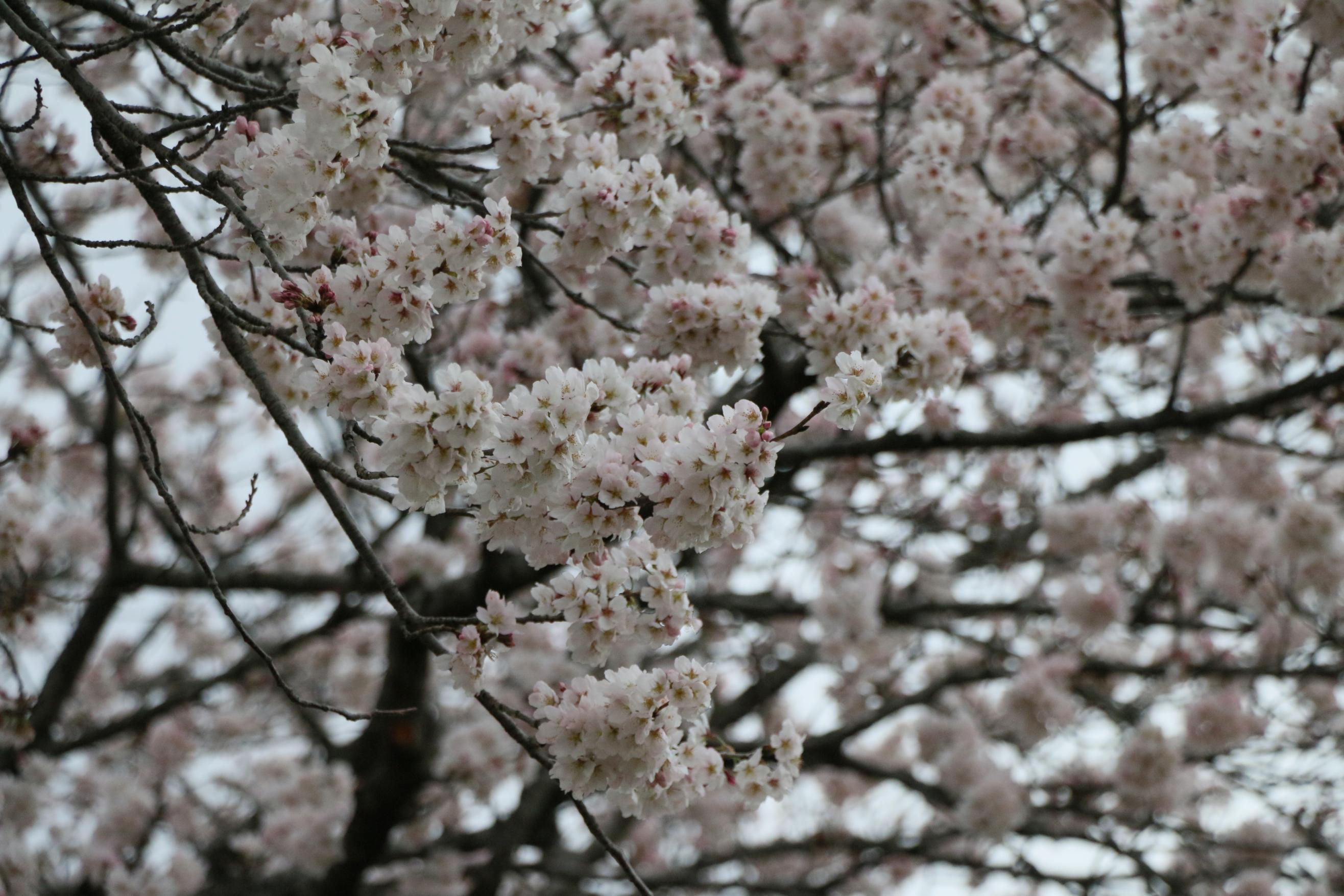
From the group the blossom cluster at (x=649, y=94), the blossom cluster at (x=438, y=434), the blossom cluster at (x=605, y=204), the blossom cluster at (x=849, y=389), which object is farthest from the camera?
the blossom cluster at (x=649, y=94)

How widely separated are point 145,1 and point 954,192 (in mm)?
2960

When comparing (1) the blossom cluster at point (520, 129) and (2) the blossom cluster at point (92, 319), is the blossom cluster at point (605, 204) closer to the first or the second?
(1) the blossom cluster at point (520, 129)

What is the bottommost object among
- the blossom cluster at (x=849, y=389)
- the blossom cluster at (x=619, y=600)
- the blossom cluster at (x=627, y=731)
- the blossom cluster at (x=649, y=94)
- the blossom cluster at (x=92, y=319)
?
the blossom cluster at (x=627, y=731)

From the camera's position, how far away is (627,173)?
2.88 meters

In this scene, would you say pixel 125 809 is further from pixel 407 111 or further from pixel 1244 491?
pixel 1244 491

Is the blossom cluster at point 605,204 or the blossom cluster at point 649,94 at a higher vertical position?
the blossom cluster at point 649,94

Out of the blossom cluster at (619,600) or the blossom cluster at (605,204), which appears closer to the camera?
the blossom cluster at (619,600)

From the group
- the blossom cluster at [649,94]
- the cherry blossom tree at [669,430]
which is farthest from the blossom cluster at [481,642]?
the blossom cluster at [649,94]

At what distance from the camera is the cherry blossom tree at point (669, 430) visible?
2.28m

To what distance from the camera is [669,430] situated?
224 cm

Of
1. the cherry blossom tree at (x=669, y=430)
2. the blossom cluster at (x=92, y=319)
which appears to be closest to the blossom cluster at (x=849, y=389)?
the cherry blossom tree at (x=669, y=430)

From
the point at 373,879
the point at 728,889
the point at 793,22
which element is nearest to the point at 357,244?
the point at 793,22

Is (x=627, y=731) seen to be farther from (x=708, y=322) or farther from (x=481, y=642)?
(x=708, y=322)

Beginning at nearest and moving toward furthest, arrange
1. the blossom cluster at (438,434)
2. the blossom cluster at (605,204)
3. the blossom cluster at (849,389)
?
the blossom cluster at (438,434) < the blossom cluster at (849,389) < the blossom cluster at (605,204)
